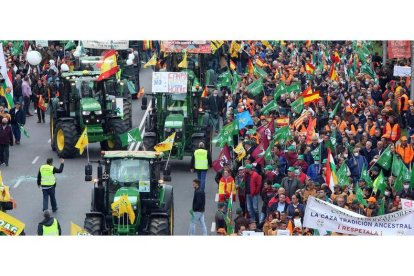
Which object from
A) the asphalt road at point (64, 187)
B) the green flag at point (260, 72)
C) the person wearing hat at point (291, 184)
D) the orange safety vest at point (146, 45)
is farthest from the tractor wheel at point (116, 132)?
the orange safety vest at point (146, 45)

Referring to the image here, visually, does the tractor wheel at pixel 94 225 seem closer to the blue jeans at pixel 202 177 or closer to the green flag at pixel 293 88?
the blue jeans at pixel 202 177

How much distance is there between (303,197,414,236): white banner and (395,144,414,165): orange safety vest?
664 centimetres

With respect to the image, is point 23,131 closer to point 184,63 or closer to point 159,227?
point 184,63

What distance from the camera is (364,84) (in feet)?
146

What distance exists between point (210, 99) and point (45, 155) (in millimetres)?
5196

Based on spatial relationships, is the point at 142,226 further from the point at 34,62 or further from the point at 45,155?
the point at 34,62

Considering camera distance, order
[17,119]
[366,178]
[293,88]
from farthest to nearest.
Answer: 1. [293,88]
2. [17,119]
3. [366,178]

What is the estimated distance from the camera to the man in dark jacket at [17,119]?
40.8 meters

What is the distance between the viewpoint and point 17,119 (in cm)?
4106

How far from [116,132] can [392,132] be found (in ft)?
24.7

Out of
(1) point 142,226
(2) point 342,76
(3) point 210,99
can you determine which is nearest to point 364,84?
(2) point 342,76

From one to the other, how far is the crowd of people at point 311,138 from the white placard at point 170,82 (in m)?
1.56

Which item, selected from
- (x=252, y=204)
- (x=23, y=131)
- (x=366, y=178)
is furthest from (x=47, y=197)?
(x=23, y=131)

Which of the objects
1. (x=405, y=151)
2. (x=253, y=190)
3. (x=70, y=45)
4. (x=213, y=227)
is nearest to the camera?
(x=253, y=190)
